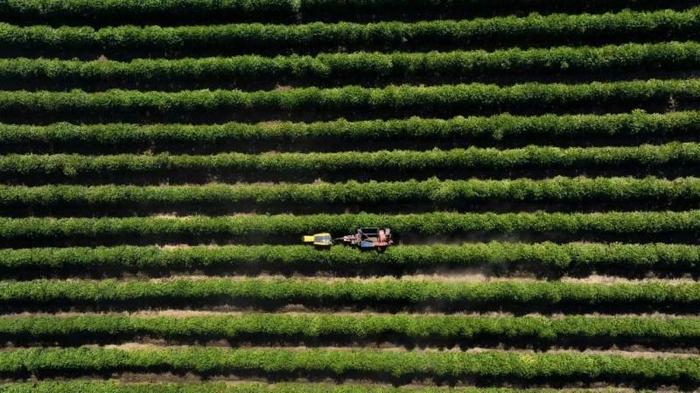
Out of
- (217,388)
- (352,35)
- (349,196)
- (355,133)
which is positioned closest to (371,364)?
(217,388)

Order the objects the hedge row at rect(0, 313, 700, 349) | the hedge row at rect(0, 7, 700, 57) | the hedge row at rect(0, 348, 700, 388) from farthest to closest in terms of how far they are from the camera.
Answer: the hedge row at rect(0, 7, 700, 57) < the hedge row at rect(0, 313, 700, 349) < the hedge row at rect(0, 348, 700, 388)

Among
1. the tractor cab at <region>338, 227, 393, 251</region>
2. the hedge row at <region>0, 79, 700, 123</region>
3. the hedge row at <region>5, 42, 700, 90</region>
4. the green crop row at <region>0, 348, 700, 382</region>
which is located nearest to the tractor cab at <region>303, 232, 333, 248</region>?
the tractor cab at <region>338, 227, 393, 251</region>

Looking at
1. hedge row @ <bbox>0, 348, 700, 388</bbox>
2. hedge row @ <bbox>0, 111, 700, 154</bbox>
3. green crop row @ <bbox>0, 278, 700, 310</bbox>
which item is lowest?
hedge row @ <bbox>0, 348, 700, 388</bbox>

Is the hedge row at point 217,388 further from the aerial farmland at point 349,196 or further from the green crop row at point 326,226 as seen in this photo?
the green crop row at point 326,226

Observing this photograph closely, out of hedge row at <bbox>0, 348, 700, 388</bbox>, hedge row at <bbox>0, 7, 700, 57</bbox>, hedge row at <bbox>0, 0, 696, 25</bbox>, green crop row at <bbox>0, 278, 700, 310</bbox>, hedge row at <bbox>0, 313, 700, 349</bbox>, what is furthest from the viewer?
hedge row at <bbox>0, 0, 696, 25</bbox>

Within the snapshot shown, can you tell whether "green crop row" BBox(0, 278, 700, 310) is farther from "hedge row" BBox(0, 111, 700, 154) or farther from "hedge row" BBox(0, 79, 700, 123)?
"hedge row" BBox(0, 79, 700, 123)

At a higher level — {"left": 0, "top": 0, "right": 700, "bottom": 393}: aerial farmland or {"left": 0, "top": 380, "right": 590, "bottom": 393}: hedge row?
{"left": 0, "top": 0, "right": 700, "bottom": 393}: aerial farmland

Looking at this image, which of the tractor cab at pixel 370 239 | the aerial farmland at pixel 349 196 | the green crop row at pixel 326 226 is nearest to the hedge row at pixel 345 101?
the aerial farmland at pixel 349 196
